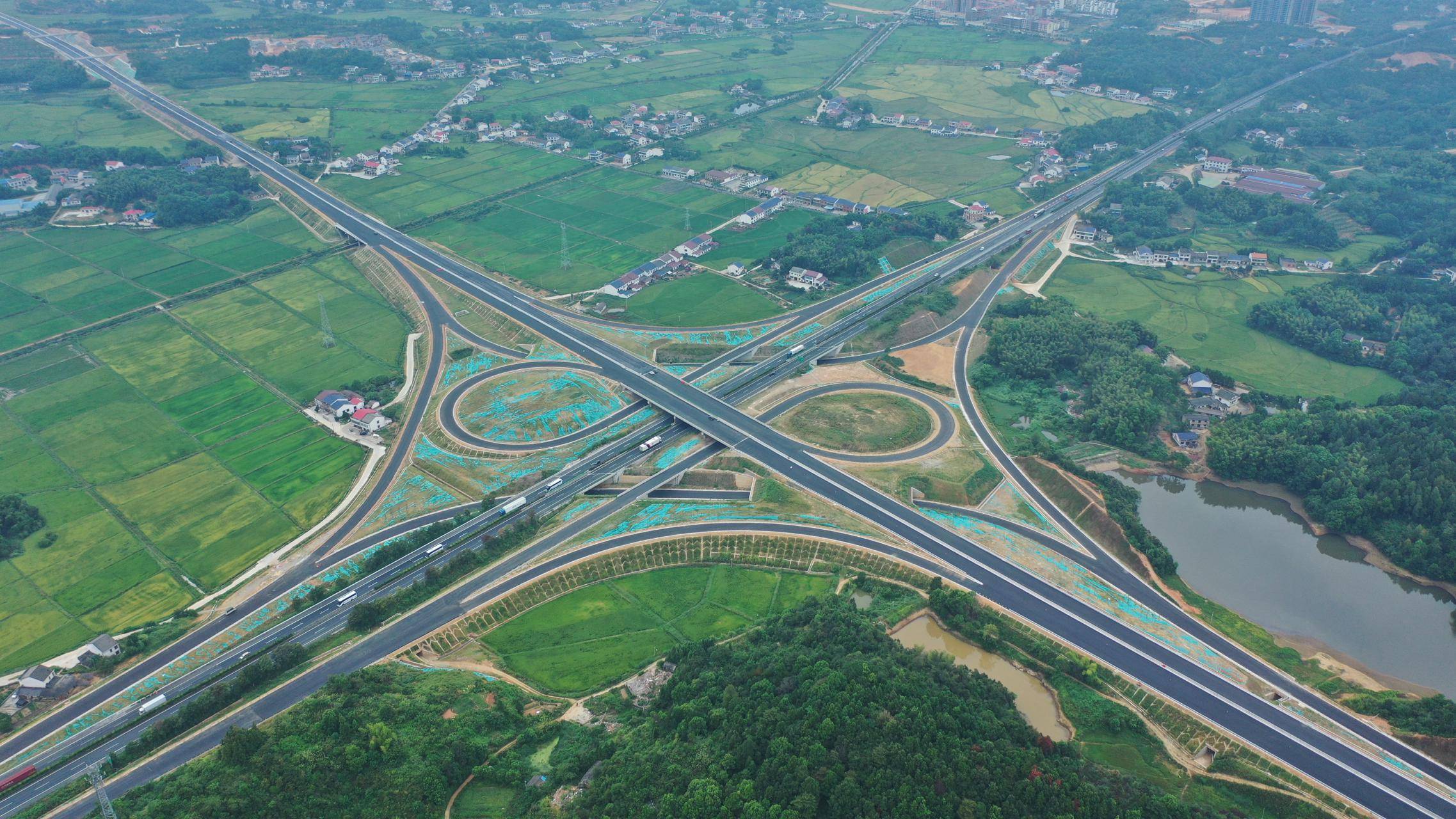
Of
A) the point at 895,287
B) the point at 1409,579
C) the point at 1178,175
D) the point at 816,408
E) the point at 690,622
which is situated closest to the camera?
the point at 690,622

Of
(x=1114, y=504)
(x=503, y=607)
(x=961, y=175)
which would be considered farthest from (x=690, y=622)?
(x=961, y=175)

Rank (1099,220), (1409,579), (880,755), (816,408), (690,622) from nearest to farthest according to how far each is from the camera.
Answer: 1. (880,755)
2. (690,622)
3. (1409,579)
4. (816,408)
5. (1099,220)

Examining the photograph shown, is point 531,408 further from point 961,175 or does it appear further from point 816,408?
point 961,175

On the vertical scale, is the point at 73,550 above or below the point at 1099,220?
below

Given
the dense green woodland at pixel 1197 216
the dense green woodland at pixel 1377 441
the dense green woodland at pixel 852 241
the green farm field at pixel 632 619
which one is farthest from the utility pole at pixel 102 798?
the dense green woodland at pixel 1197 216

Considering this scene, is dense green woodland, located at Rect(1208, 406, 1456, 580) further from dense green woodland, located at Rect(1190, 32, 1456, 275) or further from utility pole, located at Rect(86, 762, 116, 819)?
utility pole, located at Rect(86, 762, 116, 819)
